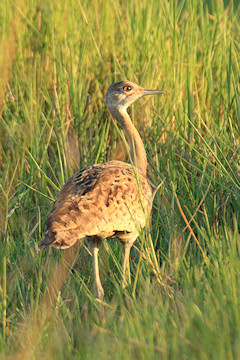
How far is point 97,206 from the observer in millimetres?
3238

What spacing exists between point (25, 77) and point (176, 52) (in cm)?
127

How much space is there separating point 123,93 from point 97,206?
4.25 ft

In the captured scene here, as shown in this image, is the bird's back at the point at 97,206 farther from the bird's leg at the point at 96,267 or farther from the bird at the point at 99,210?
the bird's leg at the point at 96,267

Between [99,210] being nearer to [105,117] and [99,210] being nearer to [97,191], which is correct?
[97,191]

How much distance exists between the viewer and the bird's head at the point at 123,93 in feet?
13.9

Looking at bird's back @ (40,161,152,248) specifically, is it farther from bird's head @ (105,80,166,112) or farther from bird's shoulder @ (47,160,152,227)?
bird's head @ (105,80,166,112)

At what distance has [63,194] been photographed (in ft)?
11.3

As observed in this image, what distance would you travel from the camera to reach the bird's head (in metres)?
4.24

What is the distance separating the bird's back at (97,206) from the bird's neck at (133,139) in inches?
14.2

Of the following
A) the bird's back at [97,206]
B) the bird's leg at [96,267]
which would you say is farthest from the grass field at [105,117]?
the bird's back at [97,206]

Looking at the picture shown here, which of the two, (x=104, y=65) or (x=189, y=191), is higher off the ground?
(x=104, y=65)

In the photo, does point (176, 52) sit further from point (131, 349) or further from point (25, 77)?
point (131, 349)

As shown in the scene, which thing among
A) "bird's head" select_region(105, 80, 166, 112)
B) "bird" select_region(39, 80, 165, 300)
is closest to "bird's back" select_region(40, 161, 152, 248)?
"bird" select_region(39, 80, 165, 300)

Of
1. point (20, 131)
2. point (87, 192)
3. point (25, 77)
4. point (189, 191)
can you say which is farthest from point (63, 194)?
point (25, 77)
